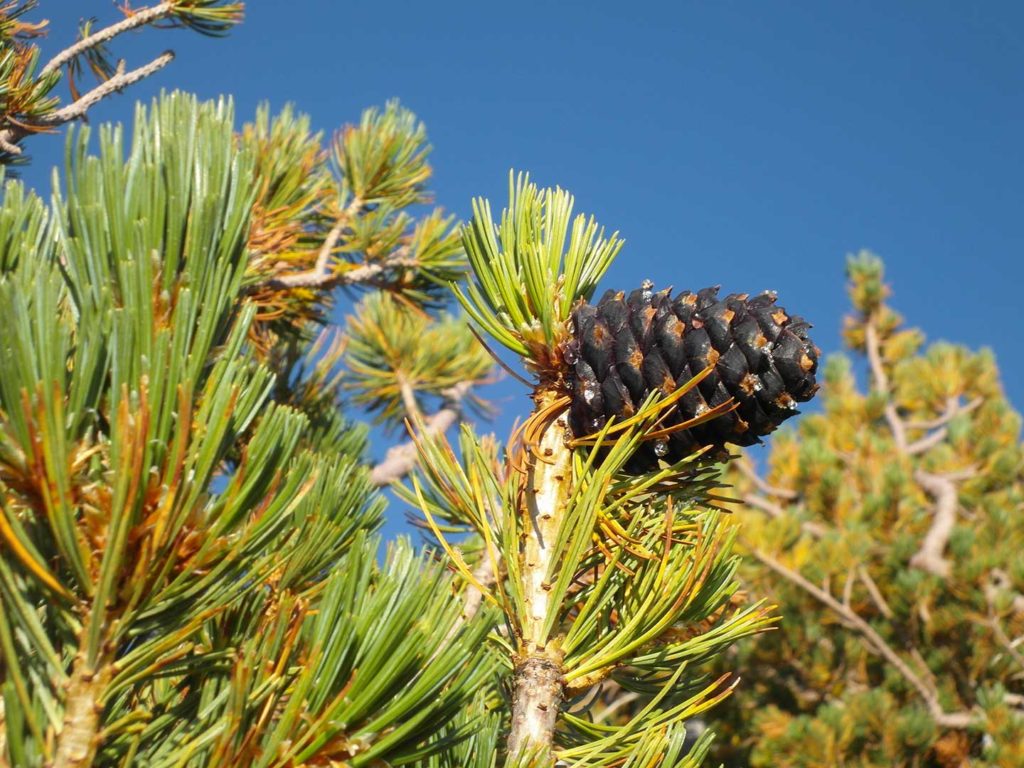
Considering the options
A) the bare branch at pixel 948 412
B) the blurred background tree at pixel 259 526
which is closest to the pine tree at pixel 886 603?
the bare branch at pixel 948 412

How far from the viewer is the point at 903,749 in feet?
13.1

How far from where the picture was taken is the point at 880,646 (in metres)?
4.34

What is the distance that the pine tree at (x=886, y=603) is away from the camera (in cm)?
398

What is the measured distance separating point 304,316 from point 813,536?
14.1 feet

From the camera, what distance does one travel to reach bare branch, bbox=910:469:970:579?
4.91m

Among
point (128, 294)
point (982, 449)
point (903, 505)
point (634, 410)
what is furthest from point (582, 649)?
point (982, 449)

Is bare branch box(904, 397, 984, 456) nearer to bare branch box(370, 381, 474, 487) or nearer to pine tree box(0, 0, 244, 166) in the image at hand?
bare branch box(370, 381, 474, 487)

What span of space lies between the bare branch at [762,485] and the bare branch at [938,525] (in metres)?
0.69

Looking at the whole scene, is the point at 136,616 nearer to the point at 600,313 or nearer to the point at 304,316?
the point at 600,313

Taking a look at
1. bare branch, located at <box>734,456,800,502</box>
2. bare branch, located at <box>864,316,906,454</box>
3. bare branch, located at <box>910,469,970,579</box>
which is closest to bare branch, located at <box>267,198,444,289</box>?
bare branch, located at <box>910,469,970,579</box>

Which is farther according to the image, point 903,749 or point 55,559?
point 903,749

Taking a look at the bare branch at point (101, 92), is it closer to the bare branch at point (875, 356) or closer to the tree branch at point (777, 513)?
the tree branch at point (777, 513)

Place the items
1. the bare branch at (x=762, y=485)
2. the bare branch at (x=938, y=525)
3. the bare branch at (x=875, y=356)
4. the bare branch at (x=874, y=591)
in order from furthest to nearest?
the bare branch at (x=875, y=356) → the bare branch at (x=762, y=485) → the bare branch at (x=938, y=525) → the bare branch at (x=874, y=591)

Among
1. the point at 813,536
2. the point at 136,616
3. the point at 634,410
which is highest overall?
the point at 813,536
